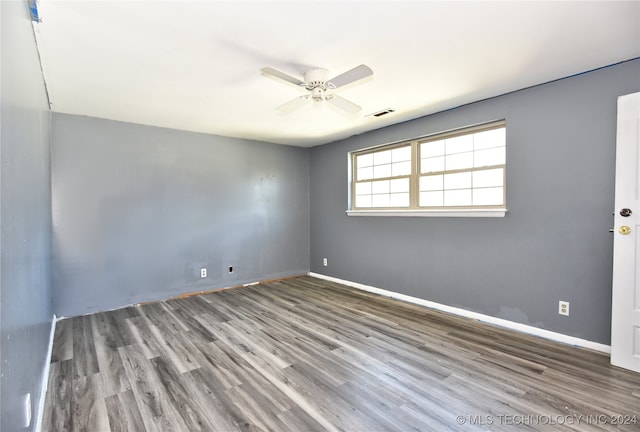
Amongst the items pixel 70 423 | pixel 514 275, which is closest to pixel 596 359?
pixel 514 275

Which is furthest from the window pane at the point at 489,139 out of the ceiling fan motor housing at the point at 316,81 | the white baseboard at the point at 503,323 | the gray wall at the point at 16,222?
the gray wall at the point at 16,222

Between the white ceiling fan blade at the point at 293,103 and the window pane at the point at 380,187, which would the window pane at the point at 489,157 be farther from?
the white ceiling fan blade at the point at 293,103

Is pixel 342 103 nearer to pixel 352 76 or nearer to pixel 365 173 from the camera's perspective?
pixel 352 76

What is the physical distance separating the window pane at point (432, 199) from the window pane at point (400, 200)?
0.83ft

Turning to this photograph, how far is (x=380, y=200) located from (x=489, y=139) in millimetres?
1670

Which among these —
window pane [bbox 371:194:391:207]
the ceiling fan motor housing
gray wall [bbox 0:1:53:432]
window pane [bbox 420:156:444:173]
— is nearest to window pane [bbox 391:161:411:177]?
window pane [bbox 420:156:444:173]

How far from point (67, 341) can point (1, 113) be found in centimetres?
267

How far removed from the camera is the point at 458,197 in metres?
3.52

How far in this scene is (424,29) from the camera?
191 centimetres

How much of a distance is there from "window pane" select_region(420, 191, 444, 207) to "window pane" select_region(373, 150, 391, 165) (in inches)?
32.3

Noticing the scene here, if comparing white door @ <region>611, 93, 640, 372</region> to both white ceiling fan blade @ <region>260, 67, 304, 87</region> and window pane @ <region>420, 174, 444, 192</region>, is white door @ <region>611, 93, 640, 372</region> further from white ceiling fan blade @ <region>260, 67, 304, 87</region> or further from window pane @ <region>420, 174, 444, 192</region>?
white ceiling fan blade @ <region>260, 67, 304, 87</region>

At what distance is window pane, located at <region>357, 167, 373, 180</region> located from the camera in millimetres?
4660

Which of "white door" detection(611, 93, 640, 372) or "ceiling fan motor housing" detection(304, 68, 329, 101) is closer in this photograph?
"white door" detection(611, 93, 640, 372)

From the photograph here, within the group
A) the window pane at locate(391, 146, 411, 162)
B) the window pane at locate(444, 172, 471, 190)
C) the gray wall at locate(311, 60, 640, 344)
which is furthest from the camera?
the window pane at locate(391, 146, 411, 162)
